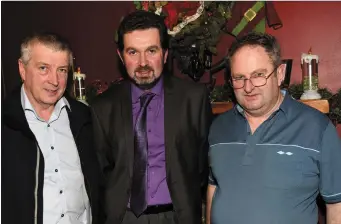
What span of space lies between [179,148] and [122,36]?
71 cm

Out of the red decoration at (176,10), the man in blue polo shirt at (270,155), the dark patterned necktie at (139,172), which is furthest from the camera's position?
the red decoration at (176,10)

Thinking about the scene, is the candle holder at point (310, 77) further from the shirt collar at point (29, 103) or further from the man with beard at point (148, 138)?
the shirt collar at point (29, 103)

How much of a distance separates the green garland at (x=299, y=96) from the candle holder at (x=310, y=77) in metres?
0.07

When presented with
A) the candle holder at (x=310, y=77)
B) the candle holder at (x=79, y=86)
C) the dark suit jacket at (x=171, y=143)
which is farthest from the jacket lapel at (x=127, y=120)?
the candle holder at (x=310, y=77)

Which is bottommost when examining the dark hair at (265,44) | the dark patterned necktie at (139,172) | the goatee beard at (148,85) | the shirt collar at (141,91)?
the dark patterned necktie at (139,172)

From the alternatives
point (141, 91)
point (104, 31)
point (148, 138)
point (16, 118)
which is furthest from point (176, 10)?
point (16, 118)

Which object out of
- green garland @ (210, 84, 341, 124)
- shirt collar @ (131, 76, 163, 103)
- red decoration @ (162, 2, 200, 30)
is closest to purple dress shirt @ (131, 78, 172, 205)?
shirt collar @ (131, 76, 163, 103)

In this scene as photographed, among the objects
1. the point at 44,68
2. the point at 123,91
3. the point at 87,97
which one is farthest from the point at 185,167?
the point at 87,97

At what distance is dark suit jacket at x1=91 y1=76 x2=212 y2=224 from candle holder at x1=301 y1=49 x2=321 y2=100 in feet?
2.20

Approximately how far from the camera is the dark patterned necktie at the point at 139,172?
6.98ft

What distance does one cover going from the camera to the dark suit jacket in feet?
7.09

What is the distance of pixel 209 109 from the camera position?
2369 mm

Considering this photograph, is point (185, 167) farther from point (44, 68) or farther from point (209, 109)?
point (44, 68)

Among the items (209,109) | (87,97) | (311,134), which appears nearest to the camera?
(311,134)
